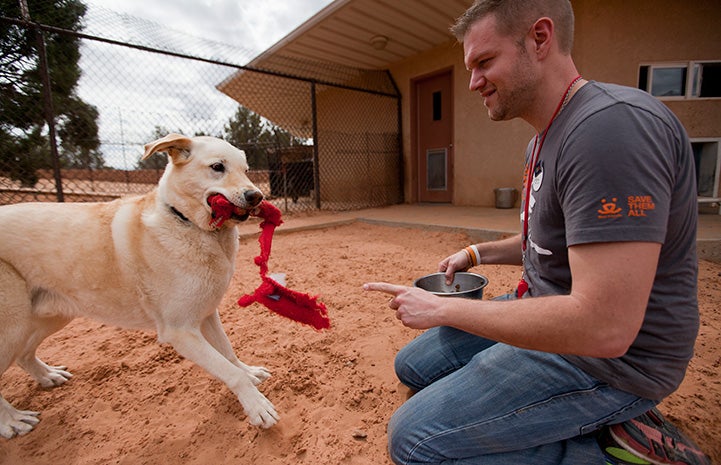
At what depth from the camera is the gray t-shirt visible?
90cm

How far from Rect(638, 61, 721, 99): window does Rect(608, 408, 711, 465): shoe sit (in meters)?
6.45

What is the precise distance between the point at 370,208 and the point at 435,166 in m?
1.89

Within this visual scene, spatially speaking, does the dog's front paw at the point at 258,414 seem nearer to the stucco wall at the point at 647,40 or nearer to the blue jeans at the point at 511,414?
the blue jeans at the point at 511,414

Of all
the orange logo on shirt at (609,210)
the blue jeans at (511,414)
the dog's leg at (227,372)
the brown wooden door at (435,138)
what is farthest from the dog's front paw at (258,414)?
the brown wooden door at (435,138)

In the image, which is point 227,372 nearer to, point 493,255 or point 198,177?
point 198,177

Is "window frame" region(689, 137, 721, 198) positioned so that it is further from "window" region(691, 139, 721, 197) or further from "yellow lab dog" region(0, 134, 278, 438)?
"yellow lab dog" region(0, 134, 278, 438)

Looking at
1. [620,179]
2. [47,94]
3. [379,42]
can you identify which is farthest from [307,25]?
[620,179]

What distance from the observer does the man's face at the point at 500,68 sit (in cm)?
121

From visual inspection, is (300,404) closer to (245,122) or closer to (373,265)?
(373,265)

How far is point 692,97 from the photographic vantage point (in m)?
5.55

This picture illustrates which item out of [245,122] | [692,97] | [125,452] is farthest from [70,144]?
[245,122]

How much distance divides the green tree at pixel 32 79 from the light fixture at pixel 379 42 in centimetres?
504

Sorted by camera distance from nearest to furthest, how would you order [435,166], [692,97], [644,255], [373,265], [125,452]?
[644,255] < [125,452] < [373,265] < [692,97] < [435,166]

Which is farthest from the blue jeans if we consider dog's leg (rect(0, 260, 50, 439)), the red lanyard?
dog's leg (rect(0, 260, 50, 439))
